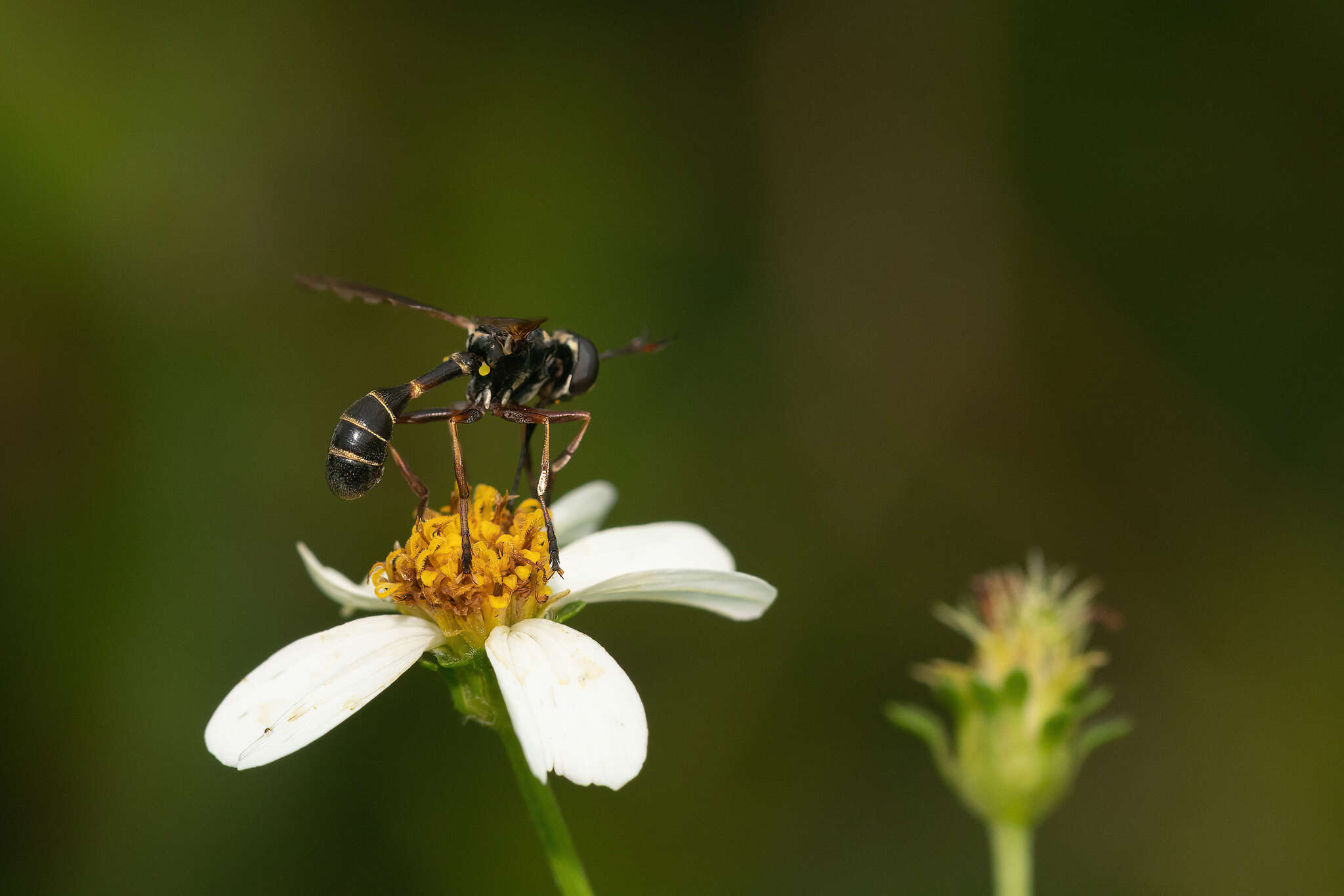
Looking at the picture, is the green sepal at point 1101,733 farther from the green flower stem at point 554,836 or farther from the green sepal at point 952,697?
the green flower stem at point 554,836

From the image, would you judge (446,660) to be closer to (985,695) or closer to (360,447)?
(360,447)

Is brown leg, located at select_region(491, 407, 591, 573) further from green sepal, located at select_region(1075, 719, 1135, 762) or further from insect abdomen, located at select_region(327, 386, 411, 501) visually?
green sepal, located at select_region(1075, 719, 1135, 762)

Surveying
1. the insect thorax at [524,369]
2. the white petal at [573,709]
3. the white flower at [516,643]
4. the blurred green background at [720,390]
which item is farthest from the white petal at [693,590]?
the blurred green background at [720,390]

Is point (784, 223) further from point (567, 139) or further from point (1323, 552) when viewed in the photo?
point (1323, 552)

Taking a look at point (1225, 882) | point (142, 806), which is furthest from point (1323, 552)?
point (142, 806)

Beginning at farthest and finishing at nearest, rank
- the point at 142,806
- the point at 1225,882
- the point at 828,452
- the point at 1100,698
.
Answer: the point at 828,452 < the point at 1225,882 < the point at 142,806 < the point at 1100,698

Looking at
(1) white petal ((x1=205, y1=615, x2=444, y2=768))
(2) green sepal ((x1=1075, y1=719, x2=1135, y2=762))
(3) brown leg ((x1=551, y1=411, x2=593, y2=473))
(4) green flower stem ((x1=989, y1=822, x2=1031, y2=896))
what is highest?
(3) brown leg ((x1=551, y1=411, x2=593, y2=473))

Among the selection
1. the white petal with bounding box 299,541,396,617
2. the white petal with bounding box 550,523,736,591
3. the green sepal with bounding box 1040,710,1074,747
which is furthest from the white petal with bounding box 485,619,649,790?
the green sepal with bounding box 1040,710,1074,747
